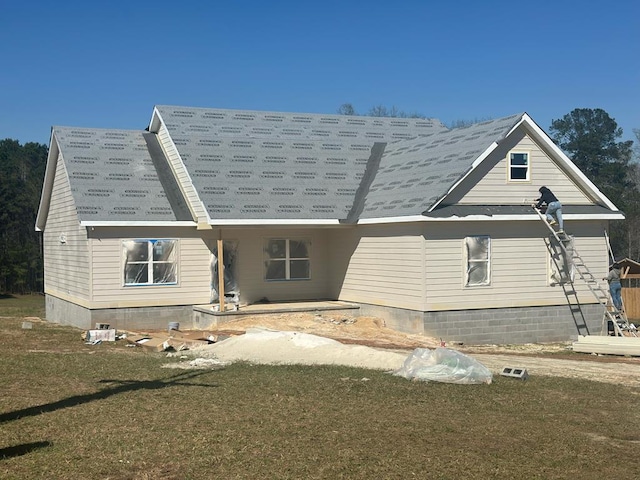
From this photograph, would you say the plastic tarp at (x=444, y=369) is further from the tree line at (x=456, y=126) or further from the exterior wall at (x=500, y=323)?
the tree line at (x=456, y=126)

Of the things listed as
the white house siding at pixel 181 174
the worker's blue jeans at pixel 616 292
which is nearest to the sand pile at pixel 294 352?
the white house siding at pixel 181 174

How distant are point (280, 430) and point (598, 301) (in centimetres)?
1526

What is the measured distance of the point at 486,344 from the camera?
22.0 metres

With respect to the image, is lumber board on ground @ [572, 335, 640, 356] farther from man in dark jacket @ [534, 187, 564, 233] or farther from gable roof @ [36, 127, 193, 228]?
gable roof @ [36, 127, 193, 228]

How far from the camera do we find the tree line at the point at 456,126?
55.8m

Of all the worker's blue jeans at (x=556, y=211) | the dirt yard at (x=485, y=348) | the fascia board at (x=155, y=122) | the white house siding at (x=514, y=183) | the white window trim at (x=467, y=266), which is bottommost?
the dirt yard at (x=485, y=348)

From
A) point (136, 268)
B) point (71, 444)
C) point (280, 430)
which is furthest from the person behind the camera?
point (136, 268)

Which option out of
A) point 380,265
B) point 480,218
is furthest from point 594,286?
point 380,265

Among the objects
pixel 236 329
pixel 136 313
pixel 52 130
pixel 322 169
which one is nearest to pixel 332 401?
pixel 236 329

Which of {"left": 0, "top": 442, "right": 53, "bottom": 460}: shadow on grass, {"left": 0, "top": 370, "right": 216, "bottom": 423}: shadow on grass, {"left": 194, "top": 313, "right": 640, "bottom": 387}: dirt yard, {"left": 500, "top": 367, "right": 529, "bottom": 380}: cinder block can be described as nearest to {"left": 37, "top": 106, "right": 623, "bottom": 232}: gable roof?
{"left": 194, "top": 313, "right": 640, "bottom": 387}: dirt yard

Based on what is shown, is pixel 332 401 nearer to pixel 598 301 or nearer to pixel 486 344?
pixel 486 344

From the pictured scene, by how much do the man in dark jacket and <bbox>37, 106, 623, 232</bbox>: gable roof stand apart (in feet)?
3.55

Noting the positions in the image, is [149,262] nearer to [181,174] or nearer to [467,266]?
[181,174]

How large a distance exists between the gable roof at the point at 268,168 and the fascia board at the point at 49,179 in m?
0.08
